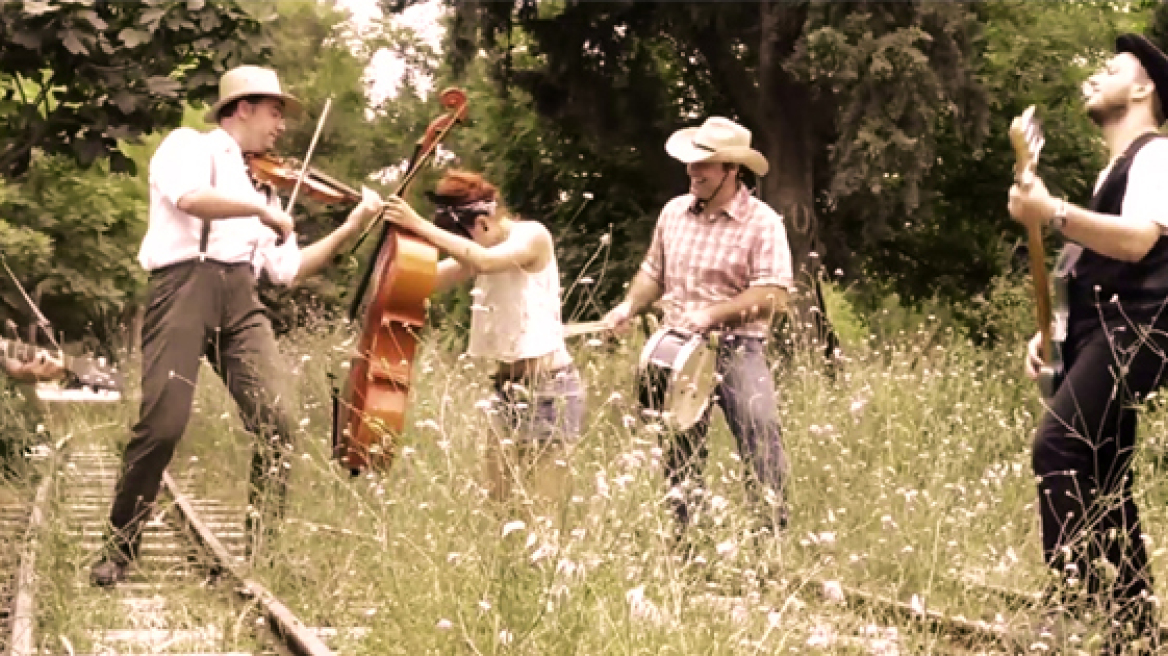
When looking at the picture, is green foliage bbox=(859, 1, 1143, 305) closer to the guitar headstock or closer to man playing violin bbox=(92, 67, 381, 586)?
man playing violin bbox=(92, 67, 381, 586)

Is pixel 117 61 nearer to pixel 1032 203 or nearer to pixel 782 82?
pixel 1032 203

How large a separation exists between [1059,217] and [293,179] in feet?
12.0

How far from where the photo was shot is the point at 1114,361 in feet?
18.6

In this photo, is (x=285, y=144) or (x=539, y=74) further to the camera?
(x=285, y=144)

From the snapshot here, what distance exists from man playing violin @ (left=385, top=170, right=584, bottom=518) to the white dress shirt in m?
0.59

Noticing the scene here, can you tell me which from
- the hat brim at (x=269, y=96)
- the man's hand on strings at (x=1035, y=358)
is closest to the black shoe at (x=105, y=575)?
the hat brim at (x=269, y=96)

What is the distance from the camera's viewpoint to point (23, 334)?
20531mm

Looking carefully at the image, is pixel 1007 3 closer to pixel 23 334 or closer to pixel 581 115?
pixel 581 115

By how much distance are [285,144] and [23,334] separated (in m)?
34.3

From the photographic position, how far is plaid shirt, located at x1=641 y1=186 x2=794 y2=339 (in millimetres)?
7688

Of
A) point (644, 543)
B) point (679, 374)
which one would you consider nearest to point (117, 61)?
point (679, 374)

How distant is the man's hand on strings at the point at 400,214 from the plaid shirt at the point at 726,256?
1.15 metres

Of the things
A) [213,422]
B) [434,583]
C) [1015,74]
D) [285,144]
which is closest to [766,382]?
[434,583]

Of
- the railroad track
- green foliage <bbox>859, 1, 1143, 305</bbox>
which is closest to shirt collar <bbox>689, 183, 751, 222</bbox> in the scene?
the railroad track
